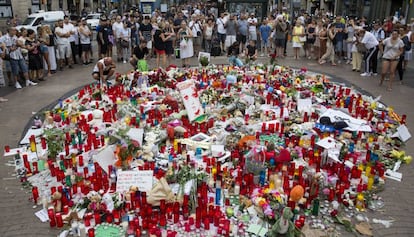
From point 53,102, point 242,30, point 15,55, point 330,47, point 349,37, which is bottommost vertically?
point 53,102

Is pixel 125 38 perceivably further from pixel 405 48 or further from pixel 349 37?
pixel 405 48

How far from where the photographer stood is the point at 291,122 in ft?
24.3

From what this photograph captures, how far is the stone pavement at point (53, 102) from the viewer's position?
4.68 m

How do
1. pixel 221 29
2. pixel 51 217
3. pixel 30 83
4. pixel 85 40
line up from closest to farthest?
pixel 51 217 < pixel 30 83 < pixel 85 40 < pixel 221 29

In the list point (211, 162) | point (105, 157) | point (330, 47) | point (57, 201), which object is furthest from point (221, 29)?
point (57, 201)

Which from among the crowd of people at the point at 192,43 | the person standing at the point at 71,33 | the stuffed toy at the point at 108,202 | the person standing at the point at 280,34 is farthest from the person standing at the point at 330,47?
the stuffed toy at the point at 108,202

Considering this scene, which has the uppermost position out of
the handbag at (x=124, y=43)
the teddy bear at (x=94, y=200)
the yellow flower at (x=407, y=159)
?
the handbag at (x=124, y=43)

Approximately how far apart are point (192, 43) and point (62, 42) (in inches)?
175

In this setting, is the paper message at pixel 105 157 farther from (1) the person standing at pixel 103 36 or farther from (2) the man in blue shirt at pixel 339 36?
(2) the man in blue shirt at pixel 339 36

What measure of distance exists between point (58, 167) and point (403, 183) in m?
5.09

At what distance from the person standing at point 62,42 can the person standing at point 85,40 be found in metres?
0.44

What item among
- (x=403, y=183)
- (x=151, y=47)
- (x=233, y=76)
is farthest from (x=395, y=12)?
(x=403, y=183)

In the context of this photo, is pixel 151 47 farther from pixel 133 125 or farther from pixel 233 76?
pixel 133 125

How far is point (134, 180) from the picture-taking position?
5184 mm
